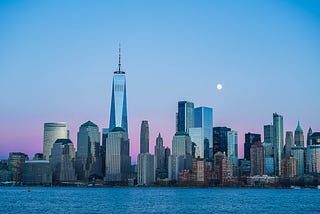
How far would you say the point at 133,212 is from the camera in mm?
118188

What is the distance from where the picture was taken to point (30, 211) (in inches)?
4692

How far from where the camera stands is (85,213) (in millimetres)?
113562

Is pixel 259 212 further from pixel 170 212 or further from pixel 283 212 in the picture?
pixel 170 212

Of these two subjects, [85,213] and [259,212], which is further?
[259,212]

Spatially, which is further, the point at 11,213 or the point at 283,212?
the point at 283,212

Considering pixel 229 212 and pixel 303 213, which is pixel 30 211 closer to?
pixel 229 212

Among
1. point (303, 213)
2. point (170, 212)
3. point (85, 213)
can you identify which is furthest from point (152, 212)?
point (303, 213)

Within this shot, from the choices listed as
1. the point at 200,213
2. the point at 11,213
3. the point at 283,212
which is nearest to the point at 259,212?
the point at 283,212

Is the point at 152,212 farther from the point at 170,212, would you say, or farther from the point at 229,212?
the point at 229,212

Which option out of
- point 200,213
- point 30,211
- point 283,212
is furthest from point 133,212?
point 283,212

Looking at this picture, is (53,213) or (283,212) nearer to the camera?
(53,213)

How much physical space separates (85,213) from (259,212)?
3789 centimetres

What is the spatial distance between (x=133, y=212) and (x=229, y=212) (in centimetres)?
2092

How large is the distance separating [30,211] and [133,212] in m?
22.2
